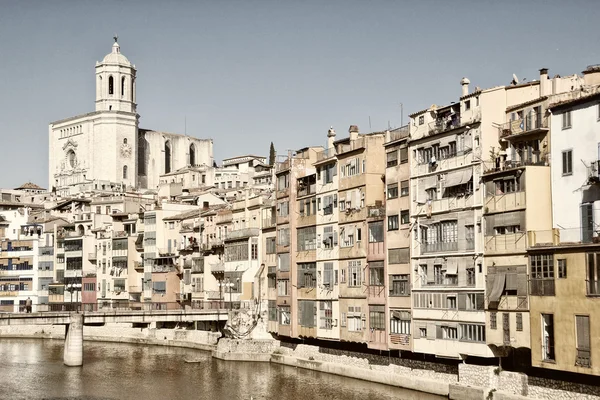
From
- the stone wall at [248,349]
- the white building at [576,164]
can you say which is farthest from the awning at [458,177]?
the stone wall at [248,349]

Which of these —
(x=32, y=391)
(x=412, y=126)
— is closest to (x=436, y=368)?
(x=412, y=126)

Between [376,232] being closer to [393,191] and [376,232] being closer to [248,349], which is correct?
[393,191]

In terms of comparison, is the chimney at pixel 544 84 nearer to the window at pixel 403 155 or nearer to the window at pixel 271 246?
the window at pixel 403 155

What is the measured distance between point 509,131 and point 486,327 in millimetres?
10385

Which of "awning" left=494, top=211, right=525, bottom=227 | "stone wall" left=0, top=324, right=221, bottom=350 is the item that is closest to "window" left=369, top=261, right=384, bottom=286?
"awning" left=494, top=211, right=525, bottom=227

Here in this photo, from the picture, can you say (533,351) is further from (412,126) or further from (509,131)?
(412,126)

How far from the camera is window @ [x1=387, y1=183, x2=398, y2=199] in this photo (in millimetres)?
60344

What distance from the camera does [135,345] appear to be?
9431 centimetres

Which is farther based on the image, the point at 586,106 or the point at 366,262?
the point at 366,262

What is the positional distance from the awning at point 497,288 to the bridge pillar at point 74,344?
38085mm

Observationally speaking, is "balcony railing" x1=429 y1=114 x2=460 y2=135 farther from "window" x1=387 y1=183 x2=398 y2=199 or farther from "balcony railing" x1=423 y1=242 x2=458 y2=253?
"balcony railing" x1=423 y1=242 x2=458 y2=253

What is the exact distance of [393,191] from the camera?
60625 millimetres

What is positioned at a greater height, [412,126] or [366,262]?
[412,126]

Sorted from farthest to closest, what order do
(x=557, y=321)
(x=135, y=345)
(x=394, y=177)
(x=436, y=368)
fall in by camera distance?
(x=135, y=345)
(x=394, y=177)
(x=436, y=368)
(x=557, y=321)
